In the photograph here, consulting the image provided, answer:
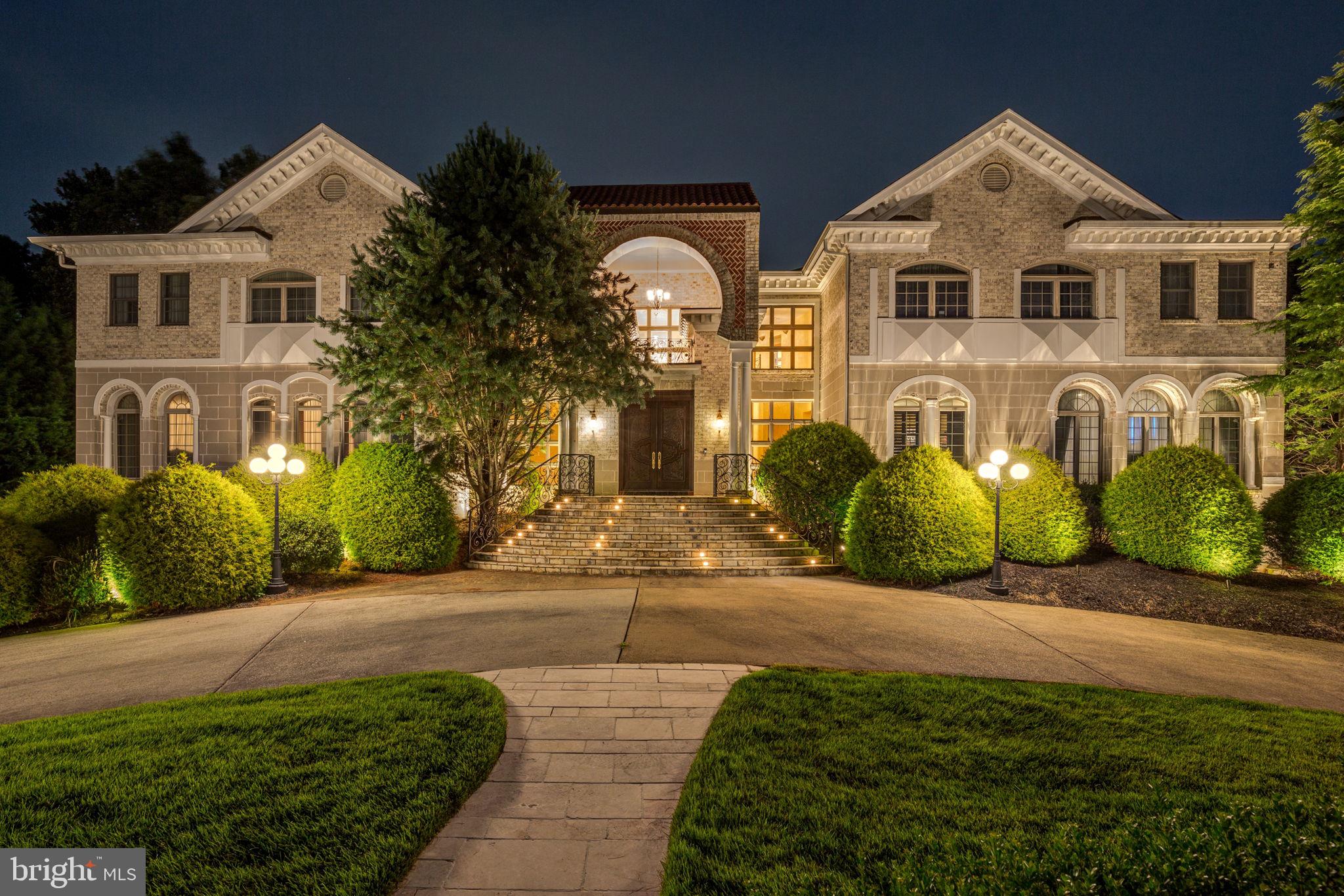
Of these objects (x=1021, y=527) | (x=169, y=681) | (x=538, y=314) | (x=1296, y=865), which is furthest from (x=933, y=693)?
(x=538, y=314)

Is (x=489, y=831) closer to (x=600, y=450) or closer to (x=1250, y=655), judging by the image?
(x=1250, y=655)

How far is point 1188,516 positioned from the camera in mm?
11141

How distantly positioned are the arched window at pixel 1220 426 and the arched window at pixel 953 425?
5.90m

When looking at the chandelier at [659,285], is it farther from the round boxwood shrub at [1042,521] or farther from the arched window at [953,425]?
the round boxwood shrub at [1042,521]

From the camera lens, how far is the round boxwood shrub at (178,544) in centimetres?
892

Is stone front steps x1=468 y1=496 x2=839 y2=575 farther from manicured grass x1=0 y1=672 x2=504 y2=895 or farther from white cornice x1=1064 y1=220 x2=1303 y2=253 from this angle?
white cornice x1=1064 y1=220 x2=1303 y2=253

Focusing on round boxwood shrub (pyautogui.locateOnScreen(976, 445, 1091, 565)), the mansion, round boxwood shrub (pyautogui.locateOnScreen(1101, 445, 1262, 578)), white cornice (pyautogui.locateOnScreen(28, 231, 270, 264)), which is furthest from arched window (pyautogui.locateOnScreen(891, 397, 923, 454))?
white cornice (pyautogui.locateOnScreen(28, 231, 270, 264))

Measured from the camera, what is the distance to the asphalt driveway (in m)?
5.89

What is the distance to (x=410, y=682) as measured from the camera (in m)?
5.27

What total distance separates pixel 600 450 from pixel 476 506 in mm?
5513

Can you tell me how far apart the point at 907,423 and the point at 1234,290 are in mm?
8951

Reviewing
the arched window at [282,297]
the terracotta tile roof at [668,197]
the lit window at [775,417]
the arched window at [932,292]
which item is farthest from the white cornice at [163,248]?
the arched window at [932,292]

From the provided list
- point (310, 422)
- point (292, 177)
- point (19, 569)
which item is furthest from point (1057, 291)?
point (19, 569)

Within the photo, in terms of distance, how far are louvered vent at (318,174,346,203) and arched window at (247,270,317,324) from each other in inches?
90.3
